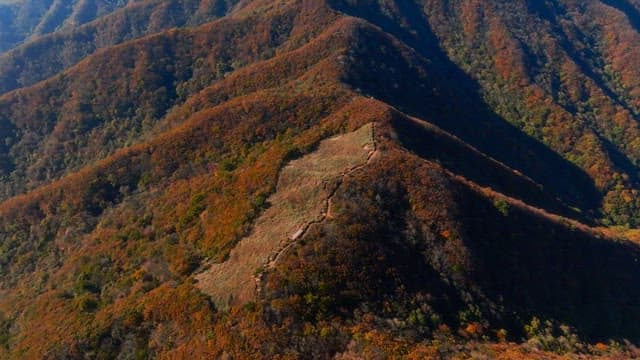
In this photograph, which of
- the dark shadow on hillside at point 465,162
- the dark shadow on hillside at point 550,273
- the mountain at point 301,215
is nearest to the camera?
the mountain at point 301,215

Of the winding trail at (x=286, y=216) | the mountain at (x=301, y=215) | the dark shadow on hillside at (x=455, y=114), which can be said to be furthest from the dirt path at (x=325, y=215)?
the dark shadow on hillside at (x=455, y=114)

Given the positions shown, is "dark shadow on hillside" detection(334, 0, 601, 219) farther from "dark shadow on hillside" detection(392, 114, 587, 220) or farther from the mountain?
"dark shadow on hillside" detection(392, 114, 587, 220)

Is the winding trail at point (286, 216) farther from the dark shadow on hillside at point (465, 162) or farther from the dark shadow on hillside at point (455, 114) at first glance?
the dark shadow on hillside at point (455, 114)

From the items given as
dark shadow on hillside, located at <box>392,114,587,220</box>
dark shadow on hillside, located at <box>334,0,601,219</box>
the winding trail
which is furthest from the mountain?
dark shadow on hillside, located at <box>334,0,601,219</box>

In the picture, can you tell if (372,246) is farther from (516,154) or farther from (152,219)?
(516,154)

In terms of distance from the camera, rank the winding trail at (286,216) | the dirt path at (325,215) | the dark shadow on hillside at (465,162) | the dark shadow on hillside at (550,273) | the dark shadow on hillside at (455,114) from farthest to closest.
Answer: the dark shadow on hillside at (455,114) < the dark shadow on hillside at (465,162) < the dark shadow on hillside at (550,273) < the dirt path at (325,215) < the winding trail at (286,216)

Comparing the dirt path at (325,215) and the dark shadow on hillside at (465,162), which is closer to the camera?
the dirt path at (325,215)
